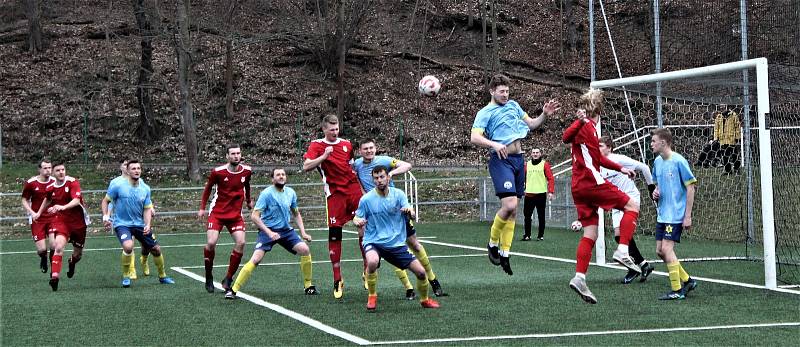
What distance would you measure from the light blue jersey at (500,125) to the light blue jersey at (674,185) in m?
1.74

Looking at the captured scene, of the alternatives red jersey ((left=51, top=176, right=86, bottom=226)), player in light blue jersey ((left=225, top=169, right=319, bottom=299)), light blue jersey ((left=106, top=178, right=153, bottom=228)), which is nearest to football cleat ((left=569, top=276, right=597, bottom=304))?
player in light blue jersey ((left=225, top=169, right=319, bottom=299))

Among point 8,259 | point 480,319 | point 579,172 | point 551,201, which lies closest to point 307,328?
point 480,319

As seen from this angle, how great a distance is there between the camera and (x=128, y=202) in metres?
15.4

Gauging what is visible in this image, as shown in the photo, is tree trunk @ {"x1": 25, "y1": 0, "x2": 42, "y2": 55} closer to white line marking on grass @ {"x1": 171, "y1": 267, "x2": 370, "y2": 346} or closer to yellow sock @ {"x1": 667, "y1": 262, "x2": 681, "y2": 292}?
white line marking on grass @ {"x1": 171, "y1": 267, "x2": 370, "y2": 346}

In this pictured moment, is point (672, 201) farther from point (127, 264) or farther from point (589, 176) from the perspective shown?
point (127, 264)

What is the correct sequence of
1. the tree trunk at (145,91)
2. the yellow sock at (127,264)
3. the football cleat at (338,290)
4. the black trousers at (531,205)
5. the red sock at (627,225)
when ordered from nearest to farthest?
the red sock at (627,225) < the football cleat at (338,290) < the yellow sock at (127,264) < the black trousers at (531,205) < the tree trunk at (145,91)

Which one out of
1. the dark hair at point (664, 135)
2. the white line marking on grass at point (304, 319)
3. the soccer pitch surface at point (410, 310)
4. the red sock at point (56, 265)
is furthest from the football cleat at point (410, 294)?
the red sock at point (56, 265)

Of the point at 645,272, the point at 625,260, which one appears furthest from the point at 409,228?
the point at 645,272

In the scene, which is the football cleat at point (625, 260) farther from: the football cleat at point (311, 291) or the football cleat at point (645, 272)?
the football cleat at point (311, 291)

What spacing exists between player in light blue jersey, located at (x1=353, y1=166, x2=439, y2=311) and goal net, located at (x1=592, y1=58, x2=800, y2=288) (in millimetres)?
4183

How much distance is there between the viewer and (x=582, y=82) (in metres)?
43.0

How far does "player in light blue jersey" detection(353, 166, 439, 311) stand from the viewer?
11.2 meters

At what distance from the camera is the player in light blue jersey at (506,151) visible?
37.0 ft

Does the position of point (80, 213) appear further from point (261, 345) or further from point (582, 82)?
point (582, 82)
